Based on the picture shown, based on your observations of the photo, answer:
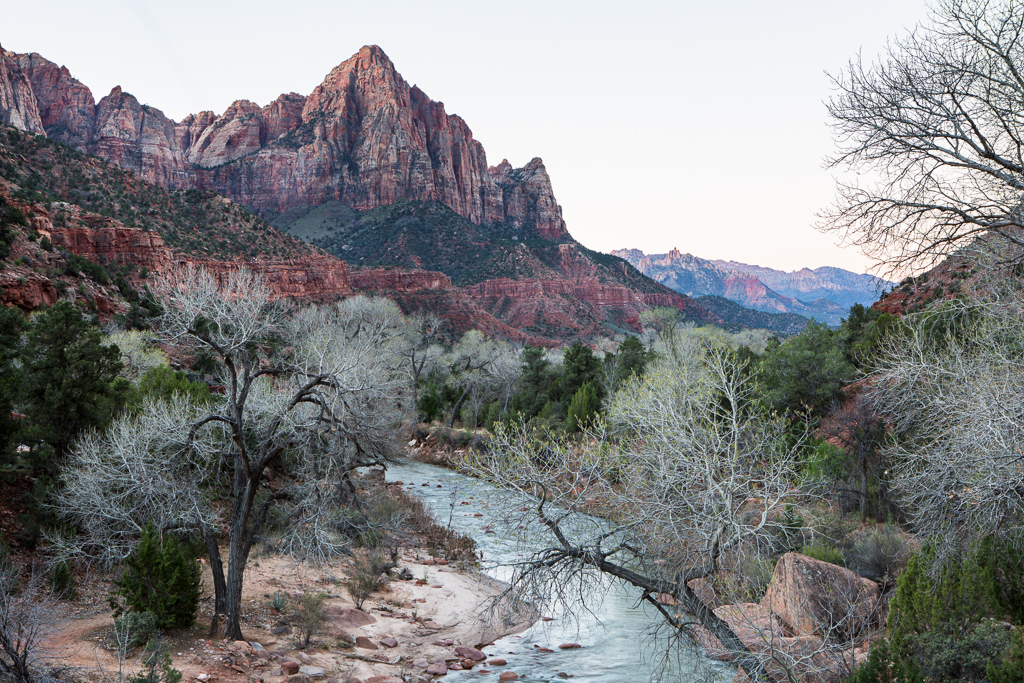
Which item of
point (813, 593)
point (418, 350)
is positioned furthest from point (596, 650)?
point (418, 350)

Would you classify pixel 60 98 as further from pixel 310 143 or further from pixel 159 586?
pixel 159 586

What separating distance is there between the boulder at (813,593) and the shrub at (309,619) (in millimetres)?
8053

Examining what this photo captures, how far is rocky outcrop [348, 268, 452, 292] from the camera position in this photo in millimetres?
69562

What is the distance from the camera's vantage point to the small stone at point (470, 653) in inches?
433

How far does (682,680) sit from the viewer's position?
371 inches

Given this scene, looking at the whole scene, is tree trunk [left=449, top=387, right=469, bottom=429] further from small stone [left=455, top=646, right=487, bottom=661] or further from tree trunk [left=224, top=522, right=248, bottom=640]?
tree trunk [left=224, top=522, right=248, bottom=640]

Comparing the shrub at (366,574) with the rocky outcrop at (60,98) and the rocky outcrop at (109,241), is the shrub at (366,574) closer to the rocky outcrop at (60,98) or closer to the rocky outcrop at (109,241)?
the rocky outcrop at (109,241)

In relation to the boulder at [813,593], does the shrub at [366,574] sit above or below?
below

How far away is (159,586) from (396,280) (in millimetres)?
64727

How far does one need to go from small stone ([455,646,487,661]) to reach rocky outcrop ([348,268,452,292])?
59.7 metres

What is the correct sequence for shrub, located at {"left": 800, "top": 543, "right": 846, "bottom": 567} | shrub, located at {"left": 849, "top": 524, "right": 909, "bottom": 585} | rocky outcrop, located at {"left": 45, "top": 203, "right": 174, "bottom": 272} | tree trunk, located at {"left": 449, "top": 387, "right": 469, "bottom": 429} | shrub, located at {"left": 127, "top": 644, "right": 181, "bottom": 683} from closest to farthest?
shrub, located at {"left": 127, "top": 644, "right": 181, "bottom": 683}, shrub, located at {"left": 849, "top": 524, "right": 909, "bottom": 585}, shrub, located at {"left": 800, "top": 543, "right": 846, "bottom": 567}, rocky outcrop, located at {"left": 45, "top": 203, "right": 174, "bottom": 272}, tree trunk, located at {"left": 449, "top": 387, "right": 469, "bottom": 429}

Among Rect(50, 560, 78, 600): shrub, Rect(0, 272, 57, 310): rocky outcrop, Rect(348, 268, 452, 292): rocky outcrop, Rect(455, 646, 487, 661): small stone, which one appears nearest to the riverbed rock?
Rect(455, 646, 487, 661): small stone

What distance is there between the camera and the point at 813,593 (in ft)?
34.0

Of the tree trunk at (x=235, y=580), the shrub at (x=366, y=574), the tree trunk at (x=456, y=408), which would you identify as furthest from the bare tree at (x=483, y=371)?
the tree trunk at (x=235, y=580)
